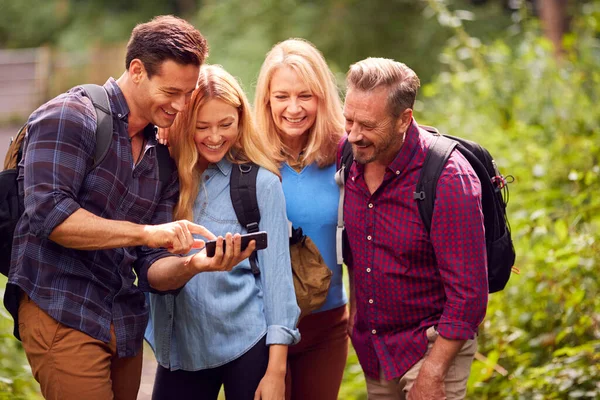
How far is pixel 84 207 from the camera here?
2725 millimetres

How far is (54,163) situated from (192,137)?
0.67 meters

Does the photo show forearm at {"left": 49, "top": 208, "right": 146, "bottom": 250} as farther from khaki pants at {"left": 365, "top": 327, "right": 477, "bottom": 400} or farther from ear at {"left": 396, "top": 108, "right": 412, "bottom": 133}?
khaki pants at {"left": 365, "top": 327, "right": 477, "bottom": 400}

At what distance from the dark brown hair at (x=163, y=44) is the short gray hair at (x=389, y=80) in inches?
23.2

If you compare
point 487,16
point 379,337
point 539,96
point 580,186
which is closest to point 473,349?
point 379,337

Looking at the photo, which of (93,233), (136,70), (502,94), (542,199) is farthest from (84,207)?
(502,94)

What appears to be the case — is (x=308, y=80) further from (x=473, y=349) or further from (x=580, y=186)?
(x=580, y=186)

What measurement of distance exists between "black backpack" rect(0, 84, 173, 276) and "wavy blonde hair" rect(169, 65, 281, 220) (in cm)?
40

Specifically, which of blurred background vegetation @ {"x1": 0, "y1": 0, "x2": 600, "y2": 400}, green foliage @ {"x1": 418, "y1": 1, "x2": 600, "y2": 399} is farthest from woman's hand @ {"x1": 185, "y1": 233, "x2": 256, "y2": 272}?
green foliage @ {"x1": 418, "y1": 1, "x2": 600, "y2": 399}

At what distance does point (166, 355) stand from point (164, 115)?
0.91 meters

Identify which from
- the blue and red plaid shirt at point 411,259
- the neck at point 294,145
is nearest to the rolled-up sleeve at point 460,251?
the blue and red plaid shirt at point 411,259

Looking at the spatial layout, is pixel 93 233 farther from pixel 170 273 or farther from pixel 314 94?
pixel 314 94

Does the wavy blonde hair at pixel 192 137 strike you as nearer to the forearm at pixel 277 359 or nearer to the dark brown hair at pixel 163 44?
the dark brown hair at pixel 163 44

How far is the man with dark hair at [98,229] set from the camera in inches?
102

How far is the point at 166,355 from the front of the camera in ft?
10.3
